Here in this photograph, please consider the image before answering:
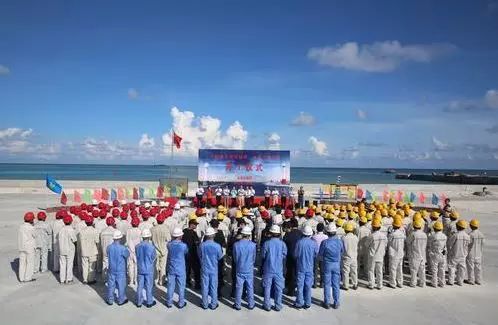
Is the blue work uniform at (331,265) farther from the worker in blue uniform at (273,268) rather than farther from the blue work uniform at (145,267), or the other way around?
the blue work uniform at (145,267)

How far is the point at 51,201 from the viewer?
27.7 m

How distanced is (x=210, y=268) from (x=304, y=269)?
1.89m

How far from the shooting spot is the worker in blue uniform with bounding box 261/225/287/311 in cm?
828

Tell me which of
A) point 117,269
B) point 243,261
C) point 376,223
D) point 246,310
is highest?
point 376,223

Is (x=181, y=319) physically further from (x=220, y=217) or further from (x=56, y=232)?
(x=56, y=232)

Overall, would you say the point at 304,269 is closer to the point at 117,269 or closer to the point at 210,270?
the point at 210,270

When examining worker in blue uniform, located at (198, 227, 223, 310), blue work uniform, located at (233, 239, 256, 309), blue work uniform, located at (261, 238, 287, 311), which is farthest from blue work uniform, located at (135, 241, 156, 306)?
blue work uniform, located at (261, 238, 287, 311)

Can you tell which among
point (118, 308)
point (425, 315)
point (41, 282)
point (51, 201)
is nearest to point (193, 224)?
point (118, 308)

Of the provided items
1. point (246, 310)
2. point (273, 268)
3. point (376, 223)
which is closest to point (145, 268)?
point (246, 310)

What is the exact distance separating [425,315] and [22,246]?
914cm

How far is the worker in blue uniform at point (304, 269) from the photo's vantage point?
8.36 m

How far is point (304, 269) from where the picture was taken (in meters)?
8.38

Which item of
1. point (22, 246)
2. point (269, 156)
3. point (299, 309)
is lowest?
point (299, 309)

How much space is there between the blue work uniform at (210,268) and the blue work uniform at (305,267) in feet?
5.30
